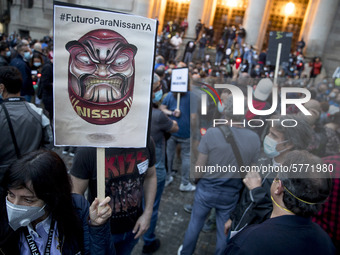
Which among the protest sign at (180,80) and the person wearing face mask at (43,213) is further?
the protest sign at (180,80)

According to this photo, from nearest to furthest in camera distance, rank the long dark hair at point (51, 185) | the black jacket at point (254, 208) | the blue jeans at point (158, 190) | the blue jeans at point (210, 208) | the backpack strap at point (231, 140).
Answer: the long dark hair at point (51, 185) < the black jacket at point (254, 208) < the backpack strap at point (231, 140) < the blue jeans at point (210, 208) < the blue jeans at point (158, 190)

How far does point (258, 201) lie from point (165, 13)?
21.9 metres

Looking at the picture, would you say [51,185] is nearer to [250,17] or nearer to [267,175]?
[267,175]

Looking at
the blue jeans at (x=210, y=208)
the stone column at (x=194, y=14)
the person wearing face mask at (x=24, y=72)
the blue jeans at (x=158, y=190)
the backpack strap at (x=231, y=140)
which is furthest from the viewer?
the stone column at (x=194, y=14)

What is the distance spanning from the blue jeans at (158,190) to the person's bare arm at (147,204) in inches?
32.5

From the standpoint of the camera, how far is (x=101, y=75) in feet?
4.75

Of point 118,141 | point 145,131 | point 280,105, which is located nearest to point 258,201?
point 280,105

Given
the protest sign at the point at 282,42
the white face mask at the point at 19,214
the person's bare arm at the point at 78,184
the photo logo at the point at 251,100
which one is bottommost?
the person's bare arm at the point at 78,184

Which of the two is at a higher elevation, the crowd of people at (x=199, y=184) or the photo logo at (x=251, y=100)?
the photo logo at (x=251, y=100)

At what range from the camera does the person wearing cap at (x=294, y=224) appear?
134cm

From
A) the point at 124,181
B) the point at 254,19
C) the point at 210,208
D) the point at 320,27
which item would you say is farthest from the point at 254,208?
the point at 320,27

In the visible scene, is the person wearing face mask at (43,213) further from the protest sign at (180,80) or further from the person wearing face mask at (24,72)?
the person wearing face mask at (24,72)

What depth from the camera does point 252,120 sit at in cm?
214

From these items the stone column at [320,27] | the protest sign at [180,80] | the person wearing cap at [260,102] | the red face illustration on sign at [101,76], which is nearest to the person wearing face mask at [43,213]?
the red face illustration on sign at [101,76]
